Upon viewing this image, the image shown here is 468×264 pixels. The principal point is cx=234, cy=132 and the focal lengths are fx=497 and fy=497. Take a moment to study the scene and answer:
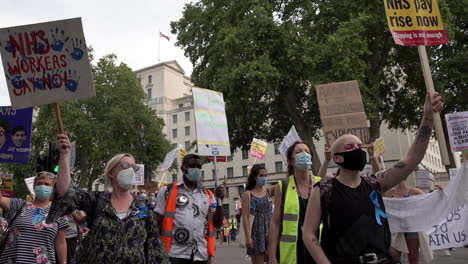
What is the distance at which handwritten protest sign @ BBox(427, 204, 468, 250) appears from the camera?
924cm

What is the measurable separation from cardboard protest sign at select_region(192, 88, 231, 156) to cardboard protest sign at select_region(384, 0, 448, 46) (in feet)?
9.54

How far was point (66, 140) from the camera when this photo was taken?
146 inches

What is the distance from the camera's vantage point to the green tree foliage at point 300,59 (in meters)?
20.9

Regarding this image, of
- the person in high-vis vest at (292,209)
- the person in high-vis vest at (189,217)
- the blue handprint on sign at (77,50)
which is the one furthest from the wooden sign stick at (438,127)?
the blue handprint on sign at (77,50)

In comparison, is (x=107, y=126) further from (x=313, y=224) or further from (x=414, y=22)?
(x=313, y=224)

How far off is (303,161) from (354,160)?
1.67 m

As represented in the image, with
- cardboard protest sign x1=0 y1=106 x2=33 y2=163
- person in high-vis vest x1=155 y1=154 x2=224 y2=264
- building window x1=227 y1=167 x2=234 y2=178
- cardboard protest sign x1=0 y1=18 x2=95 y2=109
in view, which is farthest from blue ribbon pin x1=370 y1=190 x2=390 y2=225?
building window x1=227 y1=167 x2=234 y2=178

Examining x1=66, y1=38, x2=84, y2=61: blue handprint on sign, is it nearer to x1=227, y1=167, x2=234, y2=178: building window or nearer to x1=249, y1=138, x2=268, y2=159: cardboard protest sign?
x1=249, y1=138, x2=268, y2=159: cardboard protest sign

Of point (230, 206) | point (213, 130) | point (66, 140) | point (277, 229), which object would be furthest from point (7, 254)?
point (230, 206)

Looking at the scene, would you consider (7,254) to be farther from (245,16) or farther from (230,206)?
(230,206)

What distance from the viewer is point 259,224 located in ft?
22.3

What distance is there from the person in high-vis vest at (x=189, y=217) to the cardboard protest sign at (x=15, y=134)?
16.4 ft

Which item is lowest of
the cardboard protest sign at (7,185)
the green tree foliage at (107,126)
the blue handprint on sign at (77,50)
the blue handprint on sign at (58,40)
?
the cardboard protest sign at (7,185)

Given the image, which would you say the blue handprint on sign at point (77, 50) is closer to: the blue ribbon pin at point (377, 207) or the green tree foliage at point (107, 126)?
the blue ribbon pin at point (377, 207)
